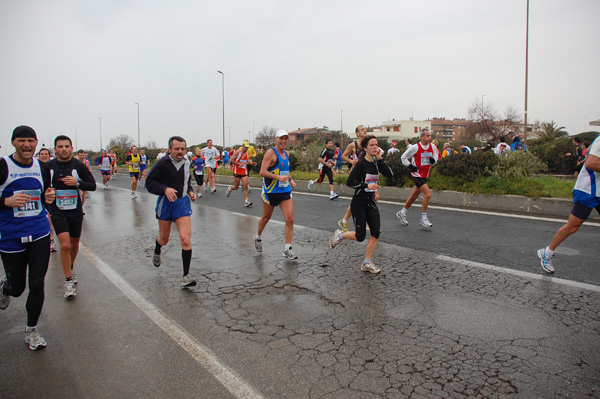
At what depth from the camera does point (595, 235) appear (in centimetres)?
711

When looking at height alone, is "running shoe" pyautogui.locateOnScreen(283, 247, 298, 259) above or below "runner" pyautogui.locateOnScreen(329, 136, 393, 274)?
below

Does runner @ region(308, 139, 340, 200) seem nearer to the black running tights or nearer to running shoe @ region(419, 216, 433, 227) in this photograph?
running shoe @ region(419, 216, 433, 227)

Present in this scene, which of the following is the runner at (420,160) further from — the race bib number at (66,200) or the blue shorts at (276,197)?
the race bib number at (66,200)

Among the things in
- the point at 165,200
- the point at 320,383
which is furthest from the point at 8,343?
the point at 320,383

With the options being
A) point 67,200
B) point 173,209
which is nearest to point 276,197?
point 173,209

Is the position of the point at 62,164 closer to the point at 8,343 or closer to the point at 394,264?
the point at 8,343

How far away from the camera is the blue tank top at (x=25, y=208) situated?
365 cm

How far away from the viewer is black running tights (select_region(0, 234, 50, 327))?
3.67 metres

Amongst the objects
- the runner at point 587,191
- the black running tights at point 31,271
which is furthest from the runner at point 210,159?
the runner at point 587,191

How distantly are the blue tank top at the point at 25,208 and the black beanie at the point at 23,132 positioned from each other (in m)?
0.22

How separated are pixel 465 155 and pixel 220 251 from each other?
7.78 meters

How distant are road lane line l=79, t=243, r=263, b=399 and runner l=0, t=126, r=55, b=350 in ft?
3.38

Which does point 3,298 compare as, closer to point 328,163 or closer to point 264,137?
point 328,163

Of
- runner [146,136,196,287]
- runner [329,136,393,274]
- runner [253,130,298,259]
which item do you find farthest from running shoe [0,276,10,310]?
runner [329,136,393,274]
